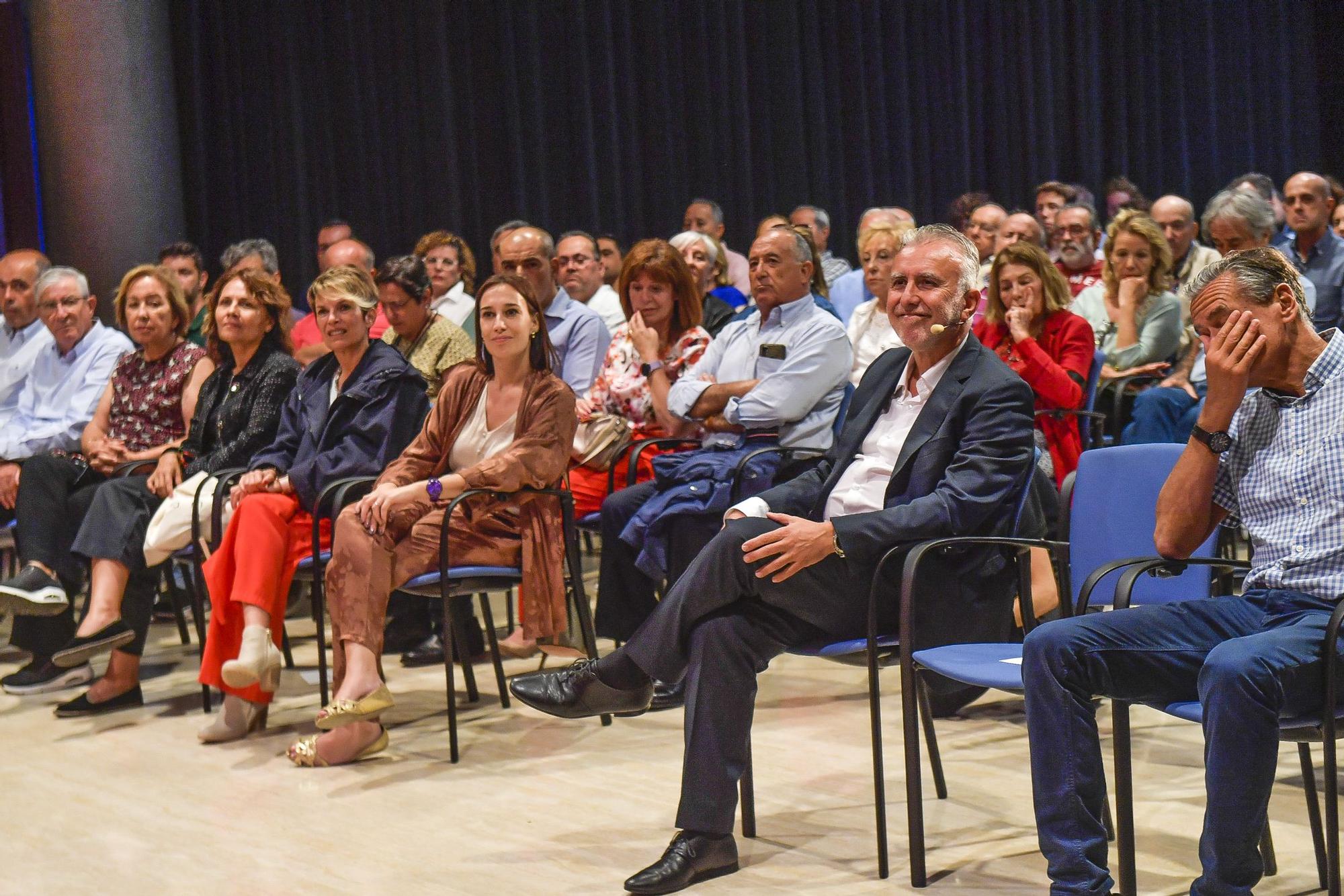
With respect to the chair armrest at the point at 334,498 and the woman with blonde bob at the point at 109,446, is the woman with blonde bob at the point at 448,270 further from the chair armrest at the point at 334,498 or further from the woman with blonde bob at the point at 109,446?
the chair armrest at the point at 334,498

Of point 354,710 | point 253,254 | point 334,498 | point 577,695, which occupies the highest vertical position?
point 253,254

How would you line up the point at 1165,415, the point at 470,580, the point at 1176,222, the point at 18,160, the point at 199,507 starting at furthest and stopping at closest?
the point at 18,160, the point at 1176,222, the point at 1165,415, the point at 199,507, the point at 470,580

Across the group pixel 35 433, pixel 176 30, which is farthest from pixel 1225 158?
pixel 35 433

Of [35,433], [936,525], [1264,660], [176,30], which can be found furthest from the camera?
[176,30]

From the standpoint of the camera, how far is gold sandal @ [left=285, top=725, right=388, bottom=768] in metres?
3.62

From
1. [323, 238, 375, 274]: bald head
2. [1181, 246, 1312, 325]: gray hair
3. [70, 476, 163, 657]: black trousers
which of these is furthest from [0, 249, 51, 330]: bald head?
[1181, 246, 1312, 325]: gray hair

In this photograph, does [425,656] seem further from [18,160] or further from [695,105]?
[18,160]

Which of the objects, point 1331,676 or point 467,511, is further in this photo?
point 467,511

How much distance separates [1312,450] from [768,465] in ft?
6.02

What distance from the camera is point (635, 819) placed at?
3.07m

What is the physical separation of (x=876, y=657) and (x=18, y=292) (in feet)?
14.3

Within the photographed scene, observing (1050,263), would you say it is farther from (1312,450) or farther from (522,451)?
(1312,450)

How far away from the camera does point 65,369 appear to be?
528 centimetres

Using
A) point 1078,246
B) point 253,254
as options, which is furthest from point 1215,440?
point 253,254
